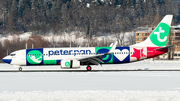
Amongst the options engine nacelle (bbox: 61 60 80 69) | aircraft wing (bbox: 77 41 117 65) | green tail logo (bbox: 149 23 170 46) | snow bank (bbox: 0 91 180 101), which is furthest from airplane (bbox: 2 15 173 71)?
snow bank (bbox: 0 91 180 101)

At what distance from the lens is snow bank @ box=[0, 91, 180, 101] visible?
19.4m

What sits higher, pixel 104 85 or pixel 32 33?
pixel 32 33

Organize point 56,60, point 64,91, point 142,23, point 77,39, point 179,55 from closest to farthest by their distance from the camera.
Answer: point 64,91
point 56,60
point 179,55
point 77,39
point 142,23

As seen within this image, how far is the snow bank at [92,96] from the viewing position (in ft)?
63.8

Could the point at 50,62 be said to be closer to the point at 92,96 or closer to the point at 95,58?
the point at 95,58

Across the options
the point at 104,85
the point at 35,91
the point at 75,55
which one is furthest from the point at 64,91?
the point at 75,55

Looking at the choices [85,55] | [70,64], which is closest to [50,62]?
[70,64]

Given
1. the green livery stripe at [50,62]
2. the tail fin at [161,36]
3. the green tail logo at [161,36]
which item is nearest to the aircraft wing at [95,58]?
the green livery stripe at [50,62]

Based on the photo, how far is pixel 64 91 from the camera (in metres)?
22.0

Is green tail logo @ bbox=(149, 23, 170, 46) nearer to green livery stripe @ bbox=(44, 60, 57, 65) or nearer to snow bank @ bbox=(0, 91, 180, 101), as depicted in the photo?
green livery stripe @ bbox=(44, 60, 57, 65)

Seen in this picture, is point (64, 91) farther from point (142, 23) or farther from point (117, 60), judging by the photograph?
point (142, 23)

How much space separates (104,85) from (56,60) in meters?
17.8

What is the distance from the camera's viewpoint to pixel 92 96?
20.2 m

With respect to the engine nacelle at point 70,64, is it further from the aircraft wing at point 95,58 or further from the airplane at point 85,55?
the airplane at point 85,55
